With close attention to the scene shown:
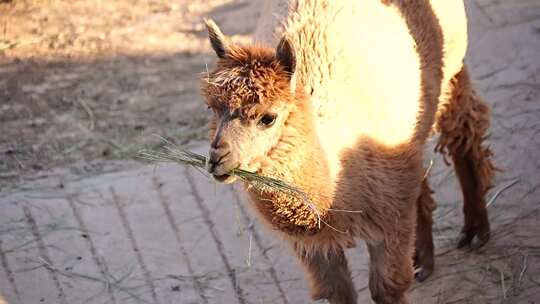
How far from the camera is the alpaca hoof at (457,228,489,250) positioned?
234 inches

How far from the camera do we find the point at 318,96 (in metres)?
4.45

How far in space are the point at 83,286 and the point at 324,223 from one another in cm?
204

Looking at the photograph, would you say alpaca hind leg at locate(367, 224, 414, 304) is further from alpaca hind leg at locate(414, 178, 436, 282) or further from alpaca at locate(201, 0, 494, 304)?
alpaca hind leg at locate(414, 178, 436, 282)

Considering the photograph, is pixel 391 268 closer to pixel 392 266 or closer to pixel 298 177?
pixel 392 266

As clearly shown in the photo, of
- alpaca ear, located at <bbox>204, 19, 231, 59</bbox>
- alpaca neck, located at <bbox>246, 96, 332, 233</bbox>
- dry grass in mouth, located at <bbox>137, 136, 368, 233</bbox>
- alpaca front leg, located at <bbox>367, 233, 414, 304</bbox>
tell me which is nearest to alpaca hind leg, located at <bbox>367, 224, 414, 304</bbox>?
alpaca front leg, located at <bbox>367, 233, 414, 304</bbox>

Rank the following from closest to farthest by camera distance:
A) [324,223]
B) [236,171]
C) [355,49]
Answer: [236,171]
[324,223]
[355,49]

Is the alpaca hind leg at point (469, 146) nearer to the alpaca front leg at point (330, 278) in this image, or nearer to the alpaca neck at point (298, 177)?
the alpaca front leg at point (330, 278)

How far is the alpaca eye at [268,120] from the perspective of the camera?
161 inches

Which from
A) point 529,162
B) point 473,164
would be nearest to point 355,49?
point 473,164

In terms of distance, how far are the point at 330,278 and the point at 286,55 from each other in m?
1.38

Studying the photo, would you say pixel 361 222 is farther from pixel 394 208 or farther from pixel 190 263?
pixel 190 263

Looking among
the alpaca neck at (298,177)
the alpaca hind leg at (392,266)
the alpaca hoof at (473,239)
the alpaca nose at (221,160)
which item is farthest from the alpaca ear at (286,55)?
the alpaca hoof at (473,239)

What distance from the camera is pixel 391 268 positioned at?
15.8 feet

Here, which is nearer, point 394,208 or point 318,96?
point 318,96
